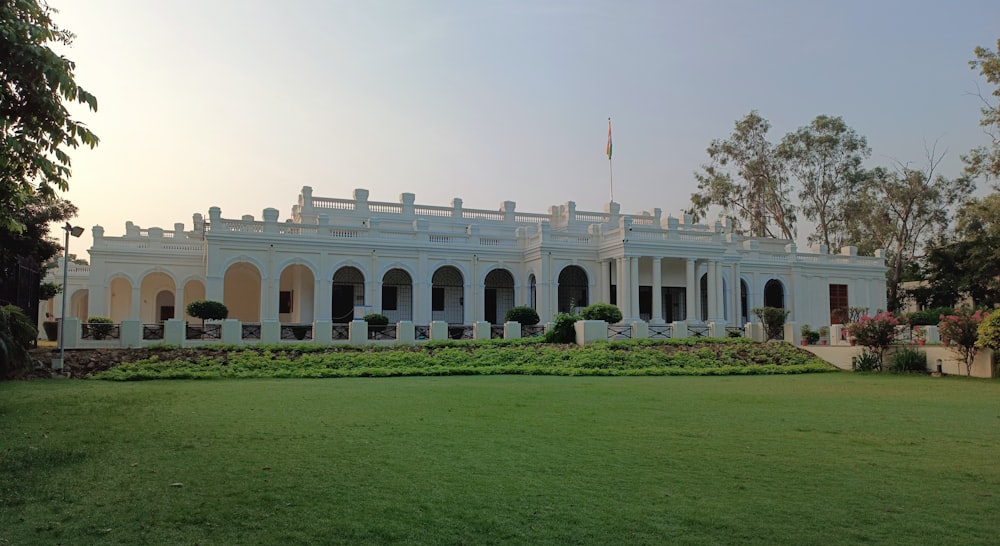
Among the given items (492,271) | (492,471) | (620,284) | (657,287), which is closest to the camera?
(492,471)

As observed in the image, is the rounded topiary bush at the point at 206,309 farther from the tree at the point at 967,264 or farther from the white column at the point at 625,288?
the tree at the point at 967,264

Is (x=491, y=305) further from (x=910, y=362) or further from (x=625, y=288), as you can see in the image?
(x=910, y=362)

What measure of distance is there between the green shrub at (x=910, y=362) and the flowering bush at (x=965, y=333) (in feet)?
3.16

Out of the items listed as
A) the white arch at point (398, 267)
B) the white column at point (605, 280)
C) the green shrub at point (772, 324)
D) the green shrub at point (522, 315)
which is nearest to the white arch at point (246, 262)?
the white arch at point (398, 267)

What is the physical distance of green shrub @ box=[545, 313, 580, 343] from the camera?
2253 cm

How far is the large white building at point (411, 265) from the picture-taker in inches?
1128

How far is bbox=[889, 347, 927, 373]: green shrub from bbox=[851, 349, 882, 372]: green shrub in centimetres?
44

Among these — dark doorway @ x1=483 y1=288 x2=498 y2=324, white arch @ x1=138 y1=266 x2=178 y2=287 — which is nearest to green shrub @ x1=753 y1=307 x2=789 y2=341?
dark doorway @ x1=483 y1=288 x2=498 y2=324

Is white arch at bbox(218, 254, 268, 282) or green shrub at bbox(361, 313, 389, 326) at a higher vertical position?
white arch at bbox(218, 254, 268, 282)

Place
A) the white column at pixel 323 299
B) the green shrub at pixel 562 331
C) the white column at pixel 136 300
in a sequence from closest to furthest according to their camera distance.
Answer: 1. the green shrub at pixel 562 331
2. the white column at pixel 323 299
3. the white column at pixel 136 300

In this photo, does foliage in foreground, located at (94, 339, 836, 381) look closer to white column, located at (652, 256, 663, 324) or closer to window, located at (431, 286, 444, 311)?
white column, located at (652, 256, 663, 324)

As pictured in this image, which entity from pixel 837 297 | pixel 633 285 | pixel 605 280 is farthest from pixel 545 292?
pixel 837 297

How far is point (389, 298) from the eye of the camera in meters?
30.9

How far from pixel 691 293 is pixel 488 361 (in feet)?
50.3
